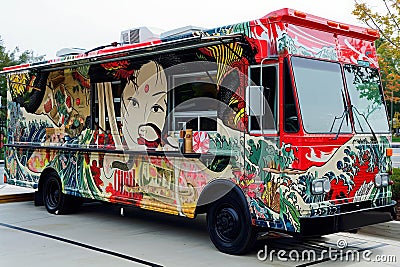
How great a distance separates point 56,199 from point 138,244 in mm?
3231

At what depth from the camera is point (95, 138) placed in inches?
A: 384

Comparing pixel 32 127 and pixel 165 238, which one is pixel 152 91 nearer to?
pixel 165 238

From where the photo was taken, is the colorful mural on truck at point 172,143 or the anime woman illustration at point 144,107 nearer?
the colorful mural on truck at point 172,143

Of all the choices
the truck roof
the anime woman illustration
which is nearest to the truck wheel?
the anime woman illustration

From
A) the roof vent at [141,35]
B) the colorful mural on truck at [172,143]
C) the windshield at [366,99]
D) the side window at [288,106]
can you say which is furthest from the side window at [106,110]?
the windshield at [366,99]

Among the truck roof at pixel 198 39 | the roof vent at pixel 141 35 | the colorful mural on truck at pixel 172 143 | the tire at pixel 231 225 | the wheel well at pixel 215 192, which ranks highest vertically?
the roof vent at pixel 141 35

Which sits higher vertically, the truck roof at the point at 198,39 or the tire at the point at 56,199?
the truck roof at the point at 198,39

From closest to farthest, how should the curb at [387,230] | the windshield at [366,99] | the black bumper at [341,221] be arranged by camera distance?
the black bumper at [341,221]
the windshield at [366,99]
the curb at [387,230]

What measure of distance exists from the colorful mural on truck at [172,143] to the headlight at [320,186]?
0.06 meters

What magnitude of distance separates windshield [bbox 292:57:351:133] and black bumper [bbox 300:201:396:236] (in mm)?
1049

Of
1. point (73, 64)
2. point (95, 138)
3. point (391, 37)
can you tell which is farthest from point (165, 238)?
point (391, 37)

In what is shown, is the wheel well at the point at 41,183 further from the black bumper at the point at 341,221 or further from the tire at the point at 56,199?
the black bumper at the point at 341,221

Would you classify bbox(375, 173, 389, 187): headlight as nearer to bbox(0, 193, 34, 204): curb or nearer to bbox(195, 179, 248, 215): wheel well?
bbox(195, 179, 248, 215): wheel well

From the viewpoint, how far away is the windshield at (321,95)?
672 centimetres
